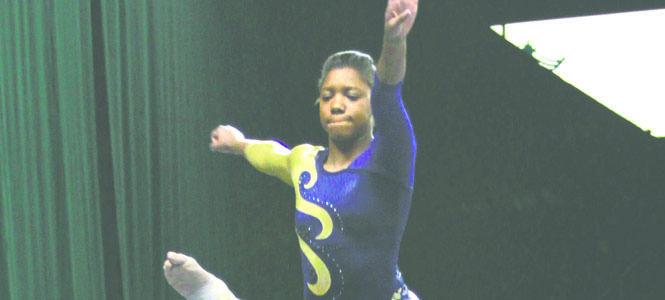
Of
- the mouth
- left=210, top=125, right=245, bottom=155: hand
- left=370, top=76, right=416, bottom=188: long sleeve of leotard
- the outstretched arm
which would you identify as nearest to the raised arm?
left=210, top=125, right=245, bottom=155: hand

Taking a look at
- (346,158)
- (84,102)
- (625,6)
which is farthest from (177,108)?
(625,6)

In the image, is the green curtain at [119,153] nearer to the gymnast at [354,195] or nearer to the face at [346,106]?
the gymnast at [354,195]

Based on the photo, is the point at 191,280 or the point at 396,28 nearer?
the point at 396,28

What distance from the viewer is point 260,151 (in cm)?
218

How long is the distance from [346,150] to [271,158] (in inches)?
12.2

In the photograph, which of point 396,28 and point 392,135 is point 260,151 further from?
point 396,28

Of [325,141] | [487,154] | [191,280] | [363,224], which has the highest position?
[325,141]

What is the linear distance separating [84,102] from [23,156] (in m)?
0.34

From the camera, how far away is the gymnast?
5.84 ft

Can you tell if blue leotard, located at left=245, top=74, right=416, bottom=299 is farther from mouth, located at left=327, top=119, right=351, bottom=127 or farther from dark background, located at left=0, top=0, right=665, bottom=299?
dark background, located at left=0, top=0, right=665, bottom=299

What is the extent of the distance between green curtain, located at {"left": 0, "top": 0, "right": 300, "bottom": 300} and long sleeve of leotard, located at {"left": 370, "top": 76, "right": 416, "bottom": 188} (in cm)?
190

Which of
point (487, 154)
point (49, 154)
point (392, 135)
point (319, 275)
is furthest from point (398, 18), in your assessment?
point (487, 154)

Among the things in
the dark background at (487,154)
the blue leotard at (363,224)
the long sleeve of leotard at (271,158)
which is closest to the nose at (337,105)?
the blue leotard at (363,224)

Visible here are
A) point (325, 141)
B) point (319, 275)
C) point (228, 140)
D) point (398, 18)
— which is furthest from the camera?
point (325, 141)
